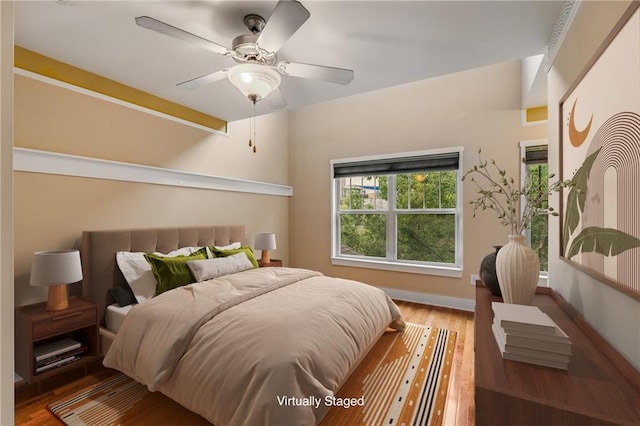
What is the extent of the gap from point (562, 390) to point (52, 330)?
288 centimetres

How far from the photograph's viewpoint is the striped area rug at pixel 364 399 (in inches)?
70.0

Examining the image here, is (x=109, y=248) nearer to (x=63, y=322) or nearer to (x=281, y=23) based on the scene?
(x=63, y=322)

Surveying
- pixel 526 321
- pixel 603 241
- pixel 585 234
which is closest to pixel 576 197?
pixel 585 234

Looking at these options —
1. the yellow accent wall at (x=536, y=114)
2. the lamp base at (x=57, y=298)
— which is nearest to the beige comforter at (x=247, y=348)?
the lamp base at (x=57, y=298)

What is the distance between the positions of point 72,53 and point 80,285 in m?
1.90

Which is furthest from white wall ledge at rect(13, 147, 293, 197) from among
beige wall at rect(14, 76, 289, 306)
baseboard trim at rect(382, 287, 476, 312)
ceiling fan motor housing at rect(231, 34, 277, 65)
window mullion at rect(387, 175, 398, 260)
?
baseboard trim at rect(382, 287, 476, 312)

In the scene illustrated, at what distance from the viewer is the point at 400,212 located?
4168 millimetres

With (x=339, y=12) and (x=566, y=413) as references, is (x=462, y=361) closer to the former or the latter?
(x=566, y=413)

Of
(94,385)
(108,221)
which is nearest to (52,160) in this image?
(108,221)

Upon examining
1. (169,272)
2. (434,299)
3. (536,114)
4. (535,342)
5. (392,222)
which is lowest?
(434,299)

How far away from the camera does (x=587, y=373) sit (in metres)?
0.90

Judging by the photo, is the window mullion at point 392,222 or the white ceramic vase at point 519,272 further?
the window mullion at point 392,222

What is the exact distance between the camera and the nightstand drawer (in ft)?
6.46

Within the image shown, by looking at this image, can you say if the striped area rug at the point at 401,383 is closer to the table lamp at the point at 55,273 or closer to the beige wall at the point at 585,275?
the beige wall at the point at 585,275
